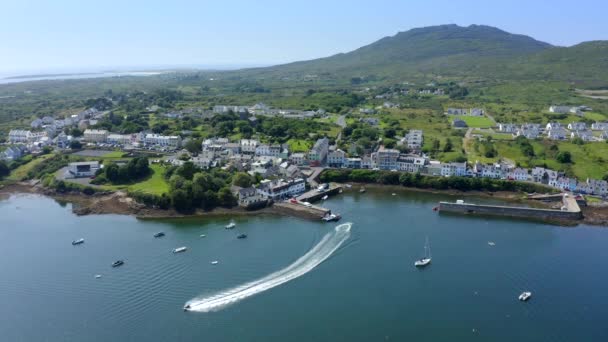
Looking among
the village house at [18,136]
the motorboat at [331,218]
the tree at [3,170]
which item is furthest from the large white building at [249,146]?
the village house at [18,136]

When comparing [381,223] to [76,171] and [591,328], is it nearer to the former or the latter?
[591,328]

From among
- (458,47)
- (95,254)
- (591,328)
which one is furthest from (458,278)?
(458,47)

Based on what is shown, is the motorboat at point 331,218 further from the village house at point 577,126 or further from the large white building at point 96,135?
the village house at point 577,126

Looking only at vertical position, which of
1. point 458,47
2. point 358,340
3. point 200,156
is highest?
point 458,47

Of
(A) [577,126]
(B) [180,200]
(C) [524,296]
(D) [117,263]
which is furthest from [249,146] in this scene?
(A) [577,126]

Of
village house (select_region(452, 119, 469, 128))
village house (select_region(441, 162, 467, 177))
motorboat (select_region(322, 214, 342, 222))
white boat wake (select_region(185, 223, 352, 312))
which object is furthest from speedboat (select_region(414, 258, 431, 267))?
village house (select_region(452, 119, 469, 128))

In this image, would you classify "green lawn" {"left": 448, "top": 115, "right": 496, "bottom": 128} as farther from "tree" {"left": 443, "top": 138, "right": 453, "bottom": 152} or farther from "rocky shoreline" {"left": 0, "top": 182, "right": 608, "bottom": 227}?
"rocky shoreline" {"left": 0, "top": 182, "right": 608, "bottom": 227}
